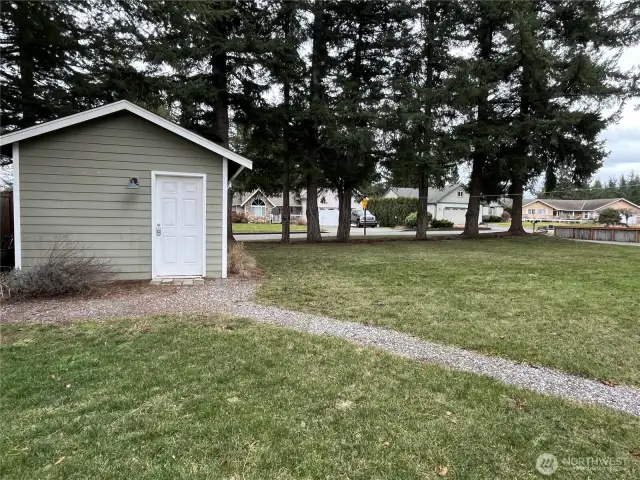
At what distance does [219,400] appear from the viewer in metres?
2.80

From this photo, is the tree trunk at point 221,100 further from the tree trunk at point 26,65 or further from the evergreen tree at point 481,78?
the evergreen tree at point 481,78

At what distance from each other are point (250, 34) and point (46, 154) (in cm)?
734

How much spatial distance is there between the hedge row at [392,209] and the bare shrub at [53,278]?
29726 mm

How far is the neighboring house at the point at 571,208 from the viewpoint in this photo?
2210 inches

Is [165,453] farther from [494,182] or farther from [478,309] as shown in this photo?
[494,182]

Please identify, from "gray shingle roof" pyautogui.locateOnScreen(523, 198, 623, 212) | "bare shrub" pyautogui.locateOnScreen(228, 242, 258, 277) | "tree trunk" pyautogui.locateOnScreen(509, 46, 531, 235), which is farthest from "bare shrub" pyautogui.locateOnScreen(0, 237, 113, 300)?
"gray shingle roof" pyautogui.locateOnScreen(523, 198, 623, 212)

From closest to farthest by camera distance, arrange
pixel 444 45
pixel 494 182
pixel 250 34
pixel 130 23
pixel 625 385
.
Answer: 1. pixel 625 385
2. pixel 130 23
3. pixel 250 34
4. pixel 444 45
5. pixel 494 182

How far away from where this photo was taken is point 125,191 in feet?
23.2

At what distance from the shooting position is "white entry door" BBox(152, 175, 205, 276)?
7254mm

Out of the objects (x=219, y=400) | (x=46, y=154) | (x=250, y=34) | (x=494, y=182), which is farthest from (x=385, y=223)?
(x=219, y=400)

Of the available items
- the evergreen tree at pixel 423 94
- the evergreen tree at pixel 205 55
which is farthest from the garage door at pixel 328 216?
the evergreen tree at pixel 205 55

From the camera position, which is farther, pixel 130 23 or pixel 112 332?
pixel 130 23

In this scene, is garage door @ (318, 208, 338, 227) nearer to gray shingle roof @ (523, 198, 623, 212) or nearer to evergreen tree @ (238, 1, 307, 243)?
evergreen tree @ (238, 1, 307, 243)

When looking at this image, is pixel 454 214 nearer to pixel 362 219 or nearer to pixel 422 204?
pixel 362 219
